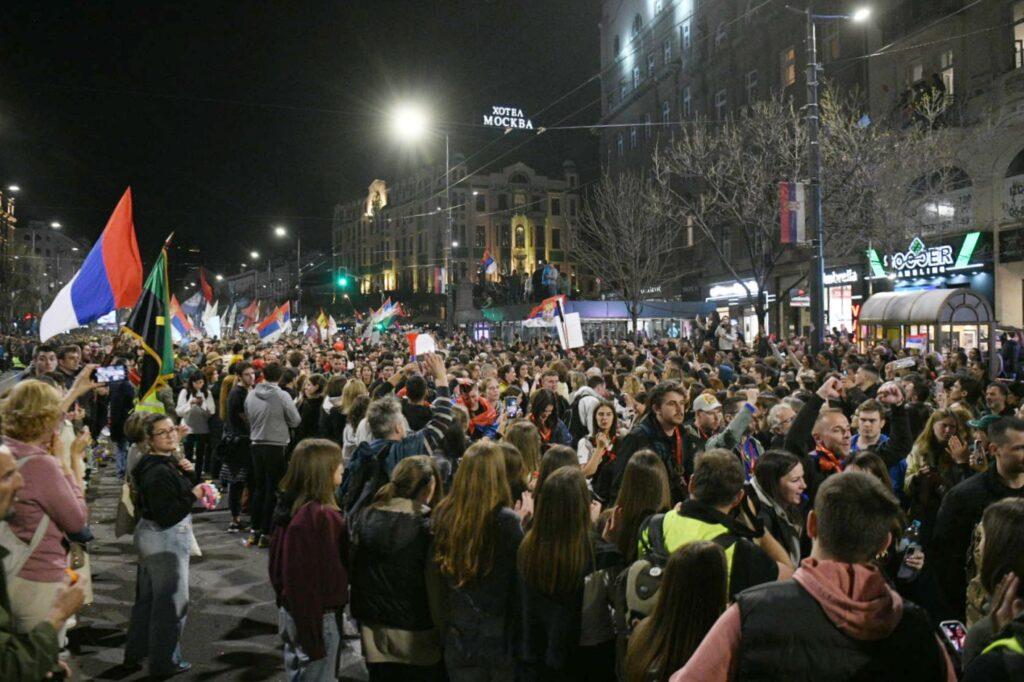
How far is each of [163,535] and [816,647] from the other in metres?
4.69

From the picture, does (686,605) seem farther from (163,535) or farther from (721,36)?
(721,36)

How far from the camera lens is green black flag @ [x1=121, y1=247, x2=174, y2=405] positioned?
841cm

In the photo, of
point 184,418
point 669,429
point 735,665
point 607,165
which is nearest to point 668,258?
point 607,165

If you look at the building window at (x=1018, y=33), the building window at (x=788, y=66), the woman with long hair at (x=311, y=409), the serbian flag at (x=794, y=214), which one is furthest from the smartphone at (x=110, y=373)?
the building window at (x=788, y=66)

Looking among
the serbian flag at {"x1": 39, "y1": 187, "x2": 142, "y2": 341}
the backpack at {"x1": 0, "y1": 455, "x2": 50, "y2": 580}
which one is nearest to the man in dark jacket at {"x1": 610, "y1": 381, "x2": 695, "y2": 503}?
the backpack at {"x1": 0, "y1": 455, "x2": 50, "y2": 580}

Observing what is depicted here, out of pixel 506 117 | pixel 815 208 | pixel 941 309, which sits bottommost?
pixel 941 309

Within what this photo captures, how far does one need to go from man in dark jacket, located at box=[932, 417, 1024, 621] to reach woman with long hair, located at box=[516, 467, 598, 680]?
2.10m

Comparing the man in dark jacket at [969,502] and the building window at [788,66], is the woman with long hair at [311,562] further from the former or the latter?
the building window at [788,66]

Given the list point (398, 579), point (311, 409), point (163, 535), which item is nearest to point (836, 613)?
point (398, 579)

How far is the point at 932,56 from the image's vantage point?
87.4 feet

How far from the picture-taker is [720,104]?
40500 mm

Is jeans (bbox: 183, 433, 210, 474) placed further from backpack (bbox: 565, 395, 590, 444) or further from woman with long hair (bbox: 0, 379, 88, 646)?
woman with long hair (bbox: 0, 379, 88, 646)

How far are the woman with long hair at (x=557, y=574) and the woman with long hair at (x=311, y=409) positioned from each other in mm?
6549

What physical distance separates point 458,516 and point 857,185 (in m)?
23.7
